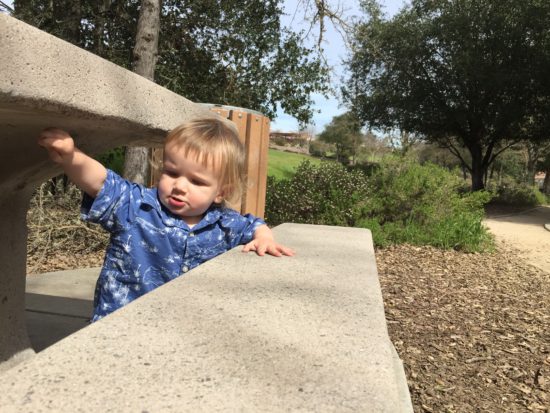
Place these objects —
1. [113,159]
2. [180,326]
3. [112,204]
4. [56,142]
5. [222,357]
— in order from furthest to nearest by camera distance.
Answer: [113,159], [112,204], [56,142], [180,326], [222,357]

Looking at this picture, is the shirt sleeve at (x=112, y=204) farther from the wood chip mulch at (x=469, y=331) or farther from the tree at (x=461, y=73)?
the tree at (x=461, y=73)

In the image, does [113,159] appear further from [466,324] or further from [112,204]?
[112,204]

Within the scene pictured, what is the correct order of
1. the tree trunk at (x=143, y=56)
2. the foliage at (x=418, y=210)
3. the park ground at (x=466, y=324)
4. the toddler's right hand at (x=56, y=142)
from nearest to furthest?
the toddler's right hand at (x=56, y=142)
the park ground at (x=466, y=324)
the tree trunk at (x=143, y=56)
the foliage at (x=418, y=210)

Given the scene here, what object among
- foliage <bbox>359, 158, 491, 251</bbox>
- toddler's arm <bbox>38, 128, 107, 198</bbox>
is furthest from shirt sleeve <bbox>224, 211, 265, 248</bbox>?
foliage <bbox>359, 158, 491, 251</bbox>

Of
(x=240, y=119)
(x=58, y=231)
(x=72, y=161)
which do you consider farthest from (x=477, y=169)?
(x=72, y=161)

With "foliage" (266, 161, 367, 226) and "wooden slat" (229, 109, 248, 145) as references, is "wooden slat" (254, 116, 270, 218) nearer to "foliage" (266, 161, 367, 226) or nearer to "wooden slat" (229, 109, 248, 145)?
"wooden slat" (229, 109, 248, 145)

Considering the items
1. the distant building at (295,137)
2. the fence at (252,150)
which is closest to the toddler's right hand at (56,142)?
the fence at (252,150)

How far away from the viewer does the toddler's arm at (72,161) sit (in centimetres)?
149

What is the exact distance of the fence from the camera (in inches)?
171

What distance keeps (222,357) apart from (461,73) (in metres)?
20.7

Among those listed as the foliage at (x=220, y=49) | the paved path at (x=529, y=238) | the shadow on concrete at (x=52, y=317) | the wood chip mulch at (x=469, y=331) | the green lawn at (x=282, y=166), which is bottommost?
the wood chip mulch at (x=469, y=331)

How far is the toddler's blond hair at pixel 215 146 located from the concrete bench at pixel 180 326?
0.26 ft

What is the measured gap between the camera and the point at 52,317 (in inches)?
121

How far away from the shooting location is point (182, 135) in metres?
1.85
